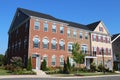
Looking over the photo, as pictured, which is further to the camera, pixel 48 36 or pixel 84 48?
pixel 84 48

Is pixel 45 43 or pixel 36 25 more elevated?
pixel 36 25

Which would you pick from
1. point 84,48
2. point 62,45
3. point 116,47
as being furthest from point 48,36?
point 116,47

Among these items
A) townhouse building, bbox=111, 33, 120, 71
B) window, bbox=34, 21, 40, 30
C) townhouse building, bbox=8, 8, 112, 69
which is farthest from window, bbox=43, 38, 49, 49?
townhouse building, bbox=111, 33, 120, 71

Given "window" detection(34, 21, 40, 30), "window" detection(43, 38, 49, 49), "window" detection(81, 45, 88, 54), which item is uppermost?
"window" detection(34, 21, 40, 30)

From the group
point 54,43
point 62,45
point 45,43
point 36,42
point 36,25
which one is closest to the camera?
point 36,42

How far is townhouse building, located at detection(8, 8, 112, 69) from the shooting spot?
111ft

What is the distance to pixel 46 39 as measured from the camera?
1395 inches

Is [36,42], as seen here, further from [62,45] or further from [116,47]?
[116,47]

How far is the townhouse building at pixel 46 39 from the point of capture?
33850 millimetres

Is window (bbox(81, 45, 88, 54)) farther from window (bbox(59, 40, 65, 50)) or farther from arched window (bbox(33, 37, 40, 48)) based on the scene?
arched window (bbox(33, 37, 40, 48))

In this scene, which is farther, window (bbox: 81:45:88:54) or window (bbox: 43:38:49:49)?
window (bbox: 81:45:88:54)

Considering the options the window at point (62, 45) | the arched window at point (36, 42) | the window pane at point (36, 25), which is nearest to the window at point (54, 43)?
the window at point (62, 45)

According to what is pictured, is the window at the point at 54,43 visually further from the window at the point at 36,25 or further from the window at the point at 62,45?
the window at the point at 36,25

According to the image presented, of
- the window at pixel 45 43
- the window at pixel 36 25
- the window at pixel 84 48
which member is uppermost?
the window at pixel 36 25
